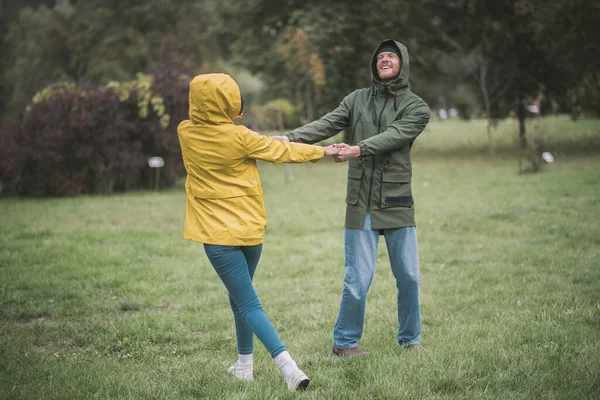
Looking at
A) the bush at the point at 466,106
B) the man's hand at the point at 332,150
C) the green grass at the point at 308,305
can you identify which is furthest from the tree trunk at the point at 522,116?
the bush at the point at 466,106

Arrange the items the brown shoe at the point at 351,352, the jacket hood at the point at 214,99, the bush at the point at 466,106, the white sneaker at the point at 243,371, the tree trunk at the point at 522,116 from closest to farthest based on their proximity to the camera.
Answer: the jacket hood at the point at 214,99, the white sneaker at the point at 243,371, the brown shoe at the point at 351,352, the tree trunk at the point at 522,116, the bush at the point at 466,106

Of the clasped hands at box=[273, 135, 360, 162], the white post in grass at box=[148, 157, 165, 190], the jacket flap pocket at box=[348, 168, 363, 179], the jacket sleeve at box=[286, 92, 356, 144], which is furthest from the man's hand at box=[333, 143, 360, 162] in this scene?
the white post in grass at box=[148, 157, 165, 190]

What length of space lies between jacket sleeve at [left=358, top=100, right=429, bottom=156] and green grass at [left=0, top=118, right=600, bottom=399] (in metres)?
1.50

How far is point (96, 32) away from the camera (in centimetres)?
3278

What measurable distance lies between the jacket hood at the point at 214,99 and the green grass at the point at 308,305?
1755 mm

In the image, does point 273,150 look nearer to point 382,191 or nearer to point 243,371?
point 382,191

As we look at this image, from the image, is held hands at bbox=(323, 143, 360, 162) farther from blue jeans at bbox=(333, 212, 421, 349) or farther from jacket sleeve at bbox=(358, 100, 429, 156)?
blue jeans at bbox=(333, 212, 421, 349)

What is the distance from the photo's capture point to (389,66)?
4660mm

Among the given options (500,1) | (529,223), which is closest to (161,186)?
(529,223)

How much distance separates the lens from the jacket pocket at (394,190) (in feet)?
15.2

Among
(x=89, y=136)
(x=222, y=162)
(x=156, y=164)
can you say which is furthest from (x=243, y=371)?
(x=89, y=136)

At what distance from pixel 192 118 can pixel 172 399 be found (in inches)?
70.4

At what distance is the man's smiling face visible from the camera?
466 cm

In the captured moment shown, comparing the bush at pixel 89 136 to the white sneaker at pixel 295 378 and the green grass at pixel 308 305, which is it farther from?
the white sneaker at pixel 295 378
